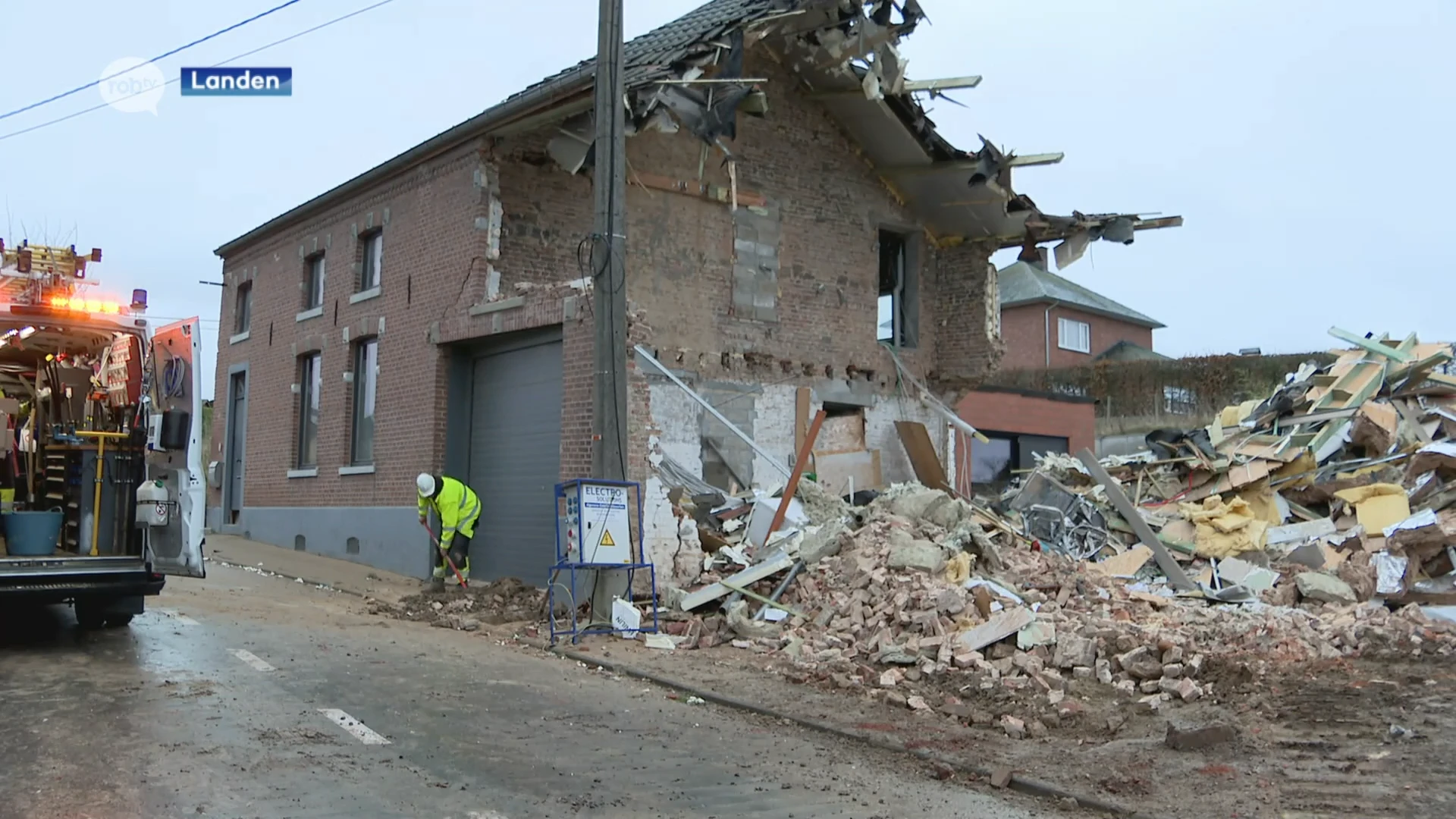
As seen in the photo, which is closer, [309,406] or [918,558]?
[918,558]

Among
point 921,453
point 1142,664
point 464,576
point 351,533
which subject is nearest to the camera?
point 1142,664

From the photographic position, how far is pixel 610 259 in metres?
11.0

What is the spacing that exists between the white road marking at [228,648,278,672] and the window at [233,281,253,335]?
13.2 meters

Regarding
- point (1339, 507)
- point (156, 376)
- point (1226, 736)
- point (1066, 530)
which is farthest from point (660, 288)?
point (1226, 736)

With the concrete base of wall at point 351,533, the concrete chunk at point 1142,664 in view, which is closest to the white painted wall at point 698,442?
the concrete base of wall at point 351,533

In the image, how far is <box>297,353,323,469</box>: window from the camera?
60.5ft

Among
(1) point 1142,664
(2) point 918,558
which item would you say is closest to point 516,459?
(2) point 918,558

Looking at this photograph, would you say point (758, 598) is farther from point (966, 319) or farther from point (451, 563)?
point (966, 319)

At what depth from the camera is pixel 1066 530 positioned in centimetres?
1387

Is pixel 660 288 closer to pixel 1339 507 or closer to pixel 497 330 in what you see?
pixel 497 330

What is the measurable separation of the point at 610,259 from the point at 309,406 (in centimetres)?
959

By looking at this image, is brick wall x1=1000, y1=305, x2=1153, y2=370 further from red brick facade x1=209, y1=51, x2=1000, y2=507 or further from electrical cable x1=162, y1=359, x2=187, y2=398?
electrical cable x1=162, y1=359, x2=187, y2=398

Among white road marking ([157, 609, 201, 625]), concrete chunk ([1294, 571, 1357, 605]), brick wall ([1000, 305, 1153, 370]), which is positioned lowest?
white road marking ([157, 609, 201, 625])

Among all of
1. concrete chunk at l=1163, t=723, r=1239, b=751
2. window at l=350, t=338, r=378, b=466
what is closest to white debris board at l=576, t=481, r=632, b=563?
concrete chunk at l=1163, t=723, r=1239, b=751
